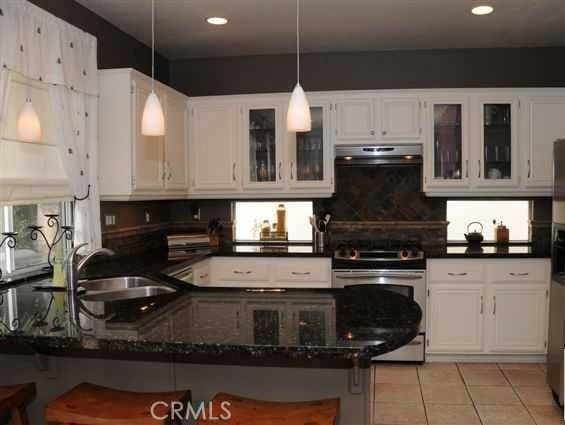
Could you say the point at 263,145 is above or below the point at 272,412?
above

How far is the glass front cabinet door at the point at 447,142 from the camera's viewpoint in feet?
14.6

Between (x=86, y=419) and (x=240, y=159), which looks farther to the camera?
(x=240, y=159)

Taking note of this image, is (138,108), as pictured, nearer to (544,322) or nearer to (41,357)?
(41,357)

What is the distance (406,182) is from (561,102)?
1.44 m

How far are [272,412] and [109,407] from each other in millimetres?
573

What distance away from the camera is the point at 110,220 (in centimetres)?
395

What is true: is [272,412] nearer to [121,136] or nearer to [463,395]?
[463,395]

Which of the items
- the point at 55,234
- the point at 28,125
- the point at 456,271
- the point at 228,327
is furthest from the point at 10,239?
the point at 456,271

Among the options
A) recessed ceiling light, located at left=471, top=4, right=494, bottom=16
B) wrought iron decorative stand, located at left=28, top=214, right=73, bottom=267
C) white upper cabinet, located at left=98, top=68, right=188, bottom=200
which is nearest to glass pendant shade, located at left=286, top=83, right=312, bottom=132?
white upper cabinet, located at left=98, top=68, right=188, bottom=200

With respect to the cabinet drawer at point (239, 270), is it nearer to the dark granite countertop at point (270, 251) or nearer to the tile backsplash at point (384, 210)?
the dark granite countertop at point (270, 251)

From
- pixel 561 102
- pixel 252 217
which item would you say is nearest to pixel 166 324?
pixel 252 217

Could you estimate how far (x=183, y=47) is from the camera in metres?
4.68

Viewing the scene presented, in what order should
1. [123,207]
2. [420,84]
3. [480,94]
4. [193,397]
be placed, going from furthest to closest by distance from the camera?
[420,84] → [480,94] → [123,207] → [193,397]

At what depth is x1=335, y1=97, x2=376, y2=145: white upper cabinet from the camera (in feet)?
14.9
